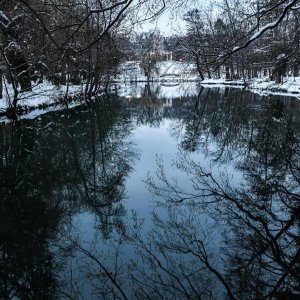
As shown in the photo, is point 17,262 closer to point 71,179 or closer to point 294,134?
A: point 71,179

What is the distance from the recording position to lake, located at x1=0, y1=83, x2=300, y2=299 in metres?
4.91

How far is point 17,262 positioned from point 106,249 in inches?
52.0

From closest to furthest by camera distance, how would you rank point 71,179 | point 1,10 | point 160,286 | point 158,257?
1. point 160,286
2. point 158,257
3. point 71,179
4. point 1,10

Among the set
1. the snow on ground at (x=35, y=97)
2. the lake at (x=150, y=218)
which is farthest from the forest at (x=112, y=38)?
A: the lake at (x=150, y=218)

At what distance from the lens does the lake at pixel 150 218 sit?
491cm

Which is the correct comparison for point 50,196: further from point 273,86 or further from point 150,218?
point 273,86

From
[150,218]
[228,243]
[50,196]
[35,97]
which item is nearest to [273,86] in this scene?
[35,97]

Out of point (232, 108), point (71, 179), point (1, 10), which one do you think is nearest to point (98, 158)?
point (71, 179)

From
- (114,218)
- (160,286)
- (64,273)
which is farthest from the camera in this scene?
(114,218)

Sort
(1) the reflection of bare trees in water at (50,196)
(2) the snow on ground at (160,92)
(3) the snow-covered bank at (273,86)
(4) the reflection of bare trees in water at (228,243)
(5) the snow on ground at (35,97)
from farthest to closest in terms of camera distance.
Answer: (2) the snow on ground at (160,92)
(3) the snow-covered bank at (273,86)
(5) the snow on ground at (35,97)
(1) the reflection of bare trees in water at (50,196)
(4) the reflection of bare trees in water at (228,243)

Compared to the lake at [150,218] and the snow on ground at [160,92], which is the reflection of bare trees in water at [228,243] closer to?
the lake at [150,218]

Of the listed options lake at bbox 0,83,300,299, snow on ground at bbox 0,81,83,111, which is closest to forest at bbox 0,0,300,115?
snow on ground at bbox 0,81,83,111

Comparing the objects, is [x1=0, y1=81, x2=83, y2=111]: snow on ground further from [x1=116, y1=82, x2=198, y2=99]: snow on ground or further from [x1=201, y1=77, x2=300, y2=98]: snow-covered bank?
[x1=201, y1=77, x2=300, y2=98]: snow-covered bank

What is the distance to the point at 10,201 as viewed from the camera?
795cm
